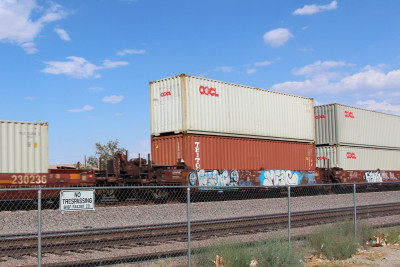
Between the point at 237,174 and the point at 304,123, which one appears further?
the point at 304,123

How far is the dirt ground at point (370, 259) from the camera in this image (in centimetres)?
823

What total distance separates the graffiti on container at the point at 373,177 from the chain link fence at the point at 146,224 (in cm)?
772

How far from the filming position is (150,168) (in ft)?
62.7

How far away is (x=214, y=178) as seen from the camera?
65.6ft

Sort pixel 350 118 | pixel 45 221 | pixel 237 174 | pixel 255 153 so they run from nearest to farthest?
pixel 45 221 < pixel 237 174 < pixel 255 153 < pixel 350 118

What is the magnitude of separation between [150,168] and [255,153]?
5936 mm

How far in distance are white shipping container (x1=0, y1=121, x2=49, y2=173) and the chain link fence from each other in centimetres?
136

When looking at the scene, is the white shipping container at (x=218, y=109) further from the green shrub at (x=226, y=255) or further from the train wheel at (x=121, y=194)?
the green shrub at (x=226, y=255)

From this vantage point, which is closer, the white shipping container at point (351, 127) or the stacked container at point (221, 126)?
the stacked container at point (221, 126)

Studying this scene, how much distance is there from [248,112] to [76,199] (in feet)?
54.8

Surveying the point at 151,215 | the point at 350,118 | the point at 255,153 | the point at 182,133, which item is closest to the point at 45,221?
the point at 151,215

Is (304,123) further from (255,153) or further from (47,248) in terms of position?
(47,248)

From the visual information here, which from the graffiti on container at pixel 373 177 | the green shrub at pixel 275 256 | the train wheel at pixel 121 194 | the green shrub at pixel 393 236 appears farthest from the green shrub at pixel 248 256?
the graffiti on container at pixel 373 177

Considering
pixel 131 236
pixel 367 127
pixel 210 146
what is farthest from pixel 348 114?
pixel 131 236
